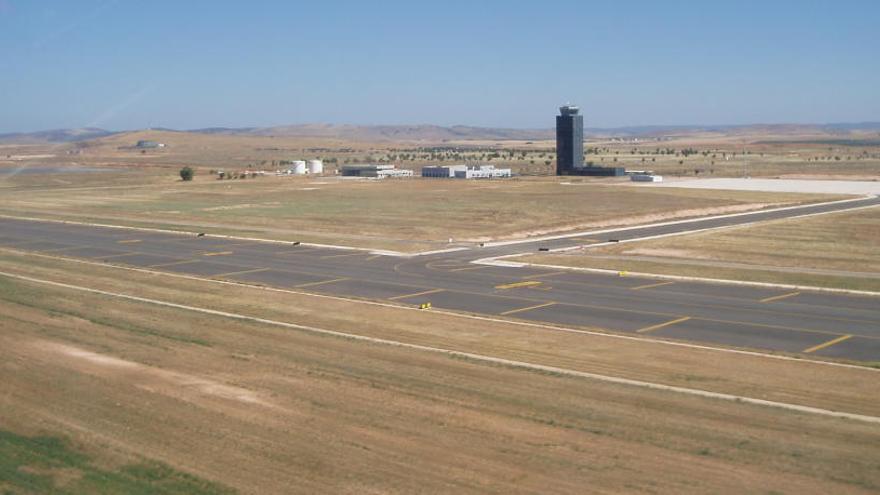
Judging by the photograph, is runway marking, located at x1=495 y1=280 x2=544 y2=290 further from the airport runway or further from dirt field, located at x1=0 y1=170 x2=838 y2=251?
dirt field, located at x1=0 y1=170 x2=838 y2=251

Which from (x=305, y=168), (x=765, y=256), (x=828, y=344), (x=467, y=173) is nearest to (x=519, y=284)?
(x=828, y=344)

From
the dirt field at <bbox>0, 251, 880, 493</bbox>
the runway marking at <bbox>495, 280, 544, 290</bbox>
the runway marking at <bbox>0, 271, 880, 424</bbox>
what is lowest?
the runway marking at <bbox>495, 280, 544, 290</bbox>

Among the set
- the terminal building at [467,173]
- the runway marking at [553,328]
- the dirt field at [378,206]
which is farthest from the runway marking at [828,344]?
the terminal building at [467,173]

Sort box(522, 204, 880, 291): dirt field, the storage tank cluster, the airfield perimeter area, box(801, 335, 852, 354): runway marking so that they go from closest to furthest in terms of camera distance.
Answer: the airfield perimeter area, box(801, 335, 852, 354): runway marking, box(522, 204, 880, 291): dirt field, the storage tank cluster

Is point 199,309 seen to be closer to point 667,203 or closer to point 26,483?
point 26,483

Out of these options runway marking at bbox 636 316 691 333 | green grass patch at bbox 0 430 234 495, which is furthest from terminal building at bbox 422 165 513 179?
green grass patch at bbox 0 430 234 495

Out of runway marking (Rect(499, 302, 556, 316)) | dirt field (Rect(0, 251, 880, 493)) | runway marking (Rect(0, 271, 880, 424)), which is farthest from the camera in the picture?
runway marking (Rect(499, 302, 556, 316))
